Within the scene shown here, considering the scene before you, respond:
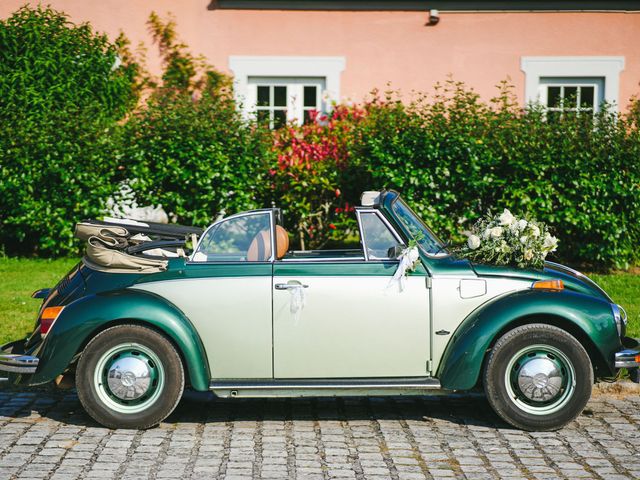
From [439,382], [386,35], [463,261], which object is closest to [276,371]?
[439,382]

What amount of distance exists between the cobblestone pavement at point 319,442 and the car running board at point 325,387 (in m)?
0.26

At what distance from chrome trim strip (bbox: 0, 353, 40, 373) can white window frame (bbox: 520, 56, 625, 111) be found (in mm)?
10606

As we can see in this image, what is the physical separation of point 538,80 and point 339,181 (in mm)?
4854

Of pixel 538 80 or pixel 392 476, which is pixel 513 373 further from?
pixel 538 80

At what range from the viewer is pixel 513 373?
5910 mm

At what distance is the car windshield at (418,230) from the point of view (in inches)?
243

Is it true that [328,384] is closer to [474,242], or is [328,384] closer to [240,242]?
[240,242]

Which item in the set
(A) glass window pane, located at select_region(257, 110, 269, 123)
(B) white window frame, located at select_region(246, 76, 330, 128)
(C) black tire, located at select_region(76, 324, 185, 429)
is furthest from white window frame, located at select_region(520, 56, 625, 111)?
(C) black tire, located at select_region(76, 324, 185, 429)

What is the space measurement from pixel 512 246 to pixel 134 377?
106 inches

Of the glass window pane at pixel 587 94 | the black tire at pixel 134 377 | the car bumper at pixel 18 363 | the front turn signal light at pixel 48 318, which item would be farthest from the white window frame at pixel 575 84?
the car bumper at pixel 18 363

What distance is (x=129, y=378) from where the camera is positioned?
5840 millimetres

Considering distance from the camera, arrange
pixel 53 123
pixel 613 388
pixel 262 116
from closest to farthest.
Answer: pixel 613 388, pixel 53 123, pixel 262 116

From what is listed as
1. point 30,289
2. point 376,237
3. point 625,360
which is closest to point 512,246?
point 376,237

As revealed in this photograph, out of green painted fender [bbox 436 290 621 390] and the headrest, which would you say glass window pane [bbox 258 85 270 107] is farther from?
green painted fender [bbox 436 290 621 390]
